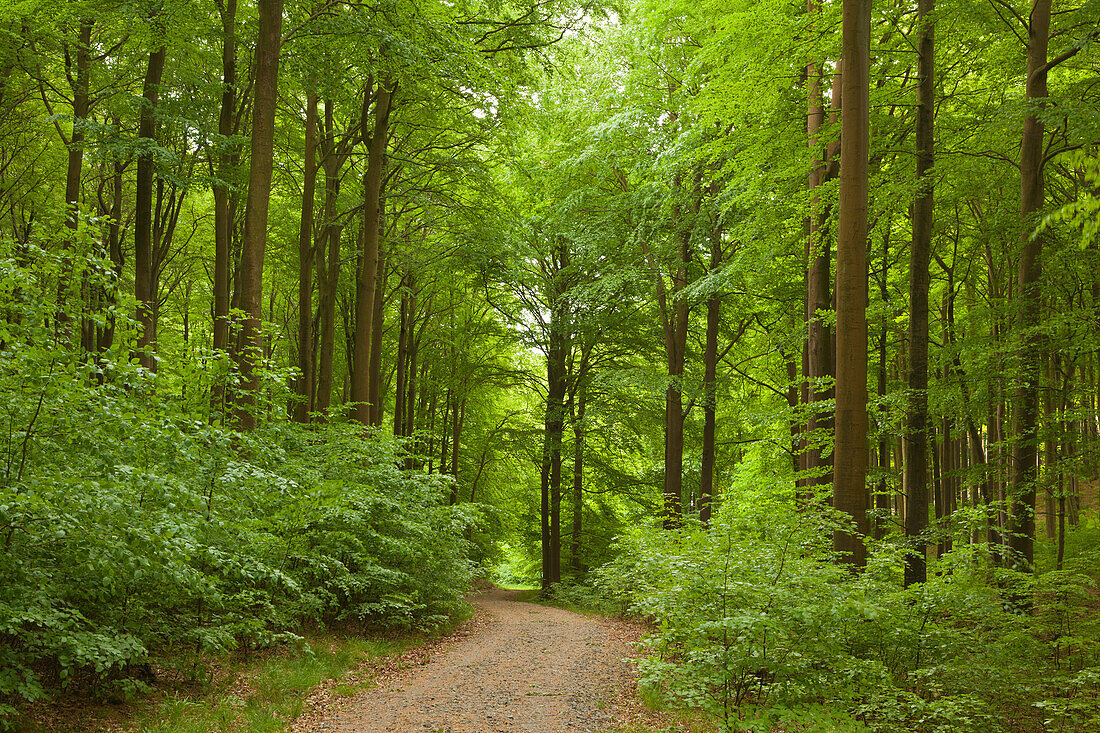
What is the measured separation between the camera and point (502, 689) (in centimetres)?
833

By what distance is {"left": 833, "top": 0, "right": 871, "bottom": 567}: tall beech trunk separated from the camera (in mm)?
8266

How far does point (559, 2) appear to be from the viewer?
13.4 m

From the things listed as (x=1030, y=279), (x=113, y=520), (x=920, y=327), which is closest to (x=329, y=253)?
(x=113, y=520)

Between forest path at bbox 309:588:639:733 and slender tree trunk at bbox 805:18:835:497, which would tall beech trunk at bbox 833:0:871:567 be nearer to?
slender tree trunk at bbox 805:18:835:497

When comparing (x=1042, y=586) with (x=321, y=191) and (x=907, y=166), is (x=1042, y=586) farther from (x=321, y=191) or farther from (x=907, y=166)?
(x=321, y=191)

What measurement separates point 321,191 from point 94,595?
16326 millimetres

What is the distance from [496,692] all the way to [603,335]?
14.9m

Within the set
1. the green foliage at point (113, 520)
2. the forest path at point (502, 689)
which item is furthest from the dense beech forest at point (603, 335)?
the forest path at point (502, 689)

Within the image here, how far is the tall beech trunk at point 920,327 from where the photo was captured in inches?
331

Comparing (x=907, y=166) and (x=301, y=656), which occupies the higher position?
(x=907, y=166)

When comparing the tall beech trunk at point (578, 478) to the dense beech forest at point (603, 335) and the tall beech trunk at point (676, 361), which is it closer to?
the dense beech forest at point (603, 335)

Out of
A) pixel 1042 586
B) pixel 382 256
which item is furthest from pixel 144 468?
pixel 382 256

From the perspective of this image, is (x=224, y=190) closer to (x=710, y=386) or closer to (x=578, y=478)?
(x=710, y=386)

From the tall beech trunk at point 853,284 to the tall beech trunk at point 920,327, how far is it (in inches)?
26.6
